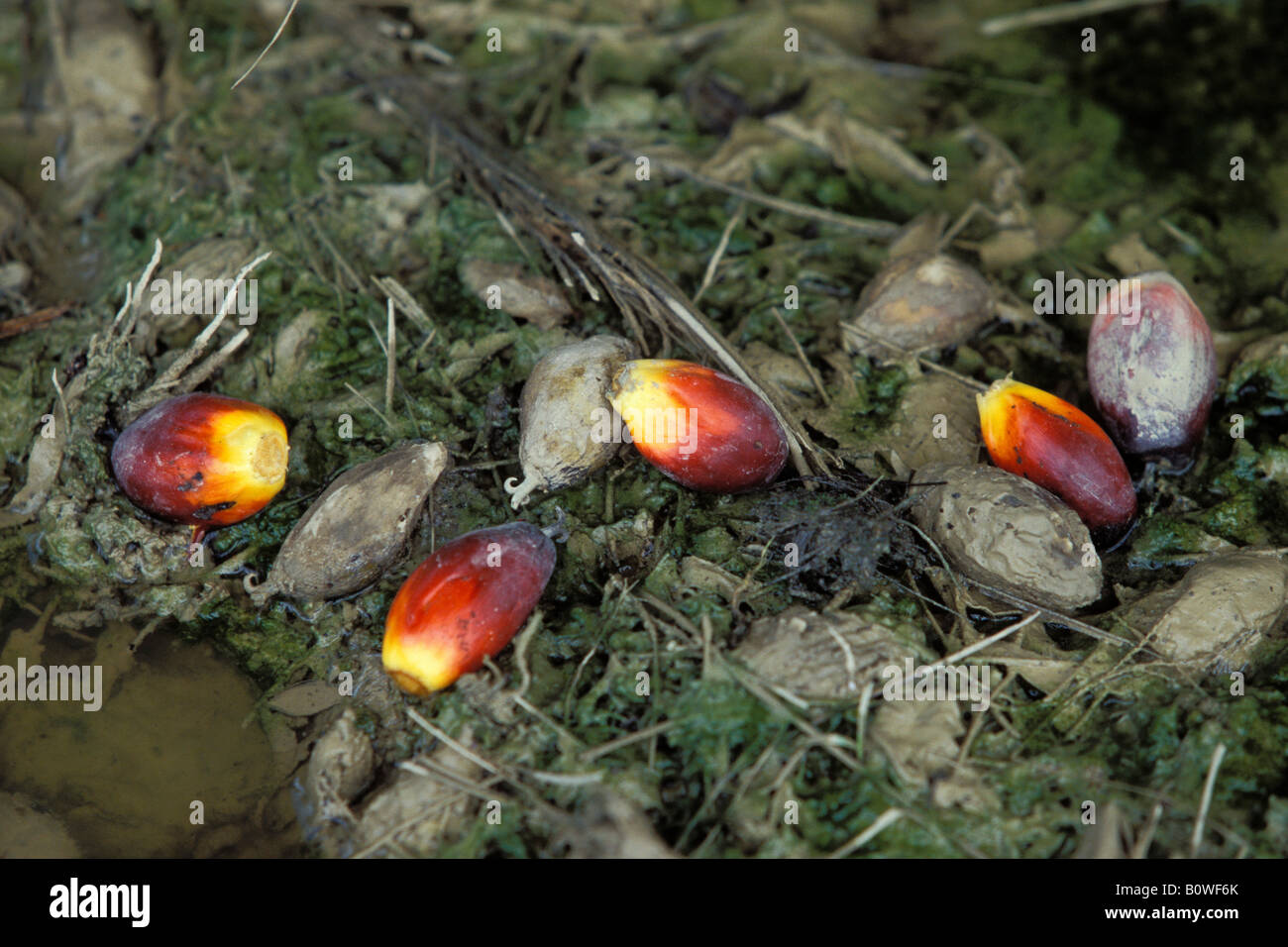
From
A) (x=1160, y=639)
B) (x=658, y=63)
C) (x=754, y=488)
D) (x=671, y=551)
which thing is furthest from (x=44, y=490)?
(x=1160, y=639)

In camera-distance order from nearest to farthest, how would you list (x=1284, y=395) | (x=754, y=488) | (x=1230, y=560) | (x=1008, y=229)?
1. (x=1230, y=560)
2. (x=754, y=488)
3. (x=1284, y=395)
4. (x=1008, y=229)

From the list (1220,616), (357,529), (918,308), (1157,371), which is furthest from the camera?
(918,308)

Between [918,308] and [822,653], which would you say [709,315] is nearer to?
[918,308]

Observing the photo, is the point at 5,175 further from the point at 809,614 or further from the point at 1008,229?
the point at 1008,229

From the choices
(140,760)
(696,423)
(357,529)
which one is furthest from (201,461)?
(696,423)

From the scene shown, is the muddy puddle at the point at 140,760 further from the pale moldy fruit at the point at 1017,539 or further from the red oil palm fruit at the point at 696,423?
the pale moldy fruit at the point at 1017,539
